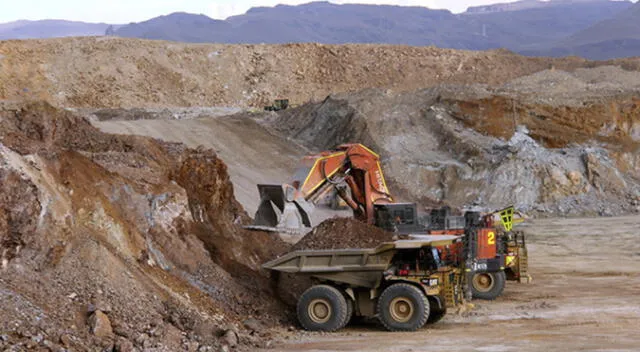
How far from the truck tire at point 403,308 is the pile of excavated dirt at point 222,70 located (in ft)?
129

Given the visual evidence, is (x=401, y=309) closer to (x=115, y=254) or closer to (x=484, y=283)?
(x=484, y=283)

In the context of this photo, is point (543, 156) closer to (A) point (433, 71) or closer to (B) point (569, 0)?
(A) point (433, 71)

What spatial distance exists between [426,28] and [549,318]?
79358 millimetres

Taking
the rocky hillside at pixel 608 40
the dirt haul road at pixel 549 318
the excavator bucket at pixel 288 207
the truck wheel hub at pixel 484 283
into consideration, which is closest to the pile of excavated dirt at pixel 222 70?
the rocky hillside at pixel 608 40

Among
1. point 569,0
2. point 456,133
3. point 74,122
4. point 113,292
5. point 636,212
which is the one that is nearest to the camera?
point 113,292

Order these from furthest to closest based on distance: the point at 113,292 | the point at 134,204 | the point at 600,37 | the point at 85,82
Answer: the point at 600,37 → the point at 85,82 → the point at 134,204 → the point at 113,292

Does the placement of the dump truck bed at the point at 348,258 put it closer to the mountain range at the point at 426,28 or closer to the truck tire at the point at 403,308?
the truck tire at the point at 403,308

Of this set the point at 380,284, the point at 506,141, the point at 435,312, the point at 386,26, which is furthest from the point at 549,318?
the point at 386,26

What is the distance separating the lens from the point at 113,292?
39.6 ft

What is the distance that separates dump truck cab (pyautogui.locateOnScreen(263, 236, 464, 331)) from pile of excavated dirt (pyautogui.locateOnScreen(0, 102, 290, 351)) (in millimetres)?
1017

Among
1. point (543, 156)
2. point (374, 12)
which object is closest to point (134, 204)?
point (543, 156)

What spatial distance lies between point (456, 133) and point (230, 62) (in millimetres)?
28170

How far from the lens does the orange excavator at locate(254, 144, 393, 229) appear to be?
1783 cm

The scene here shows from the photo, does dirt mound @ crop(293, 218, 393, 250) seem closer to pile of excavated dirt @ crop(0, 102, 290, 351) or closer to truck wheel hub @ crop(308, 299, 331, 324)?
truck wheel hub @ crop(308, 299, 331, 324)
